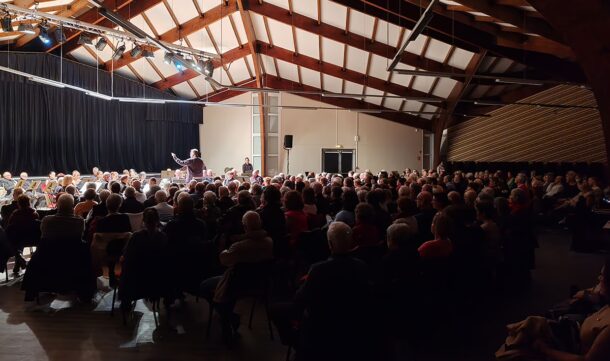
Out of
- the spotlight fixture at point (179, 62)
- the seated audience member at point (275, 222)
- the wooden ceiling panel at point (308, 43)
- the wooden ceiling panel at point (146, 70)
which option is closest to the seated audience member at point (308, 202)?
the seated audience member at point (275, 222)

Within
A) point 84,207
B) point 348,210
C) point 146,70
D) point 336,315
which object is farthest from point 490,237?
point 146,70

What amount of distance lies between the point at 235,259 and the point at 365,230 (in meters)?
1.27

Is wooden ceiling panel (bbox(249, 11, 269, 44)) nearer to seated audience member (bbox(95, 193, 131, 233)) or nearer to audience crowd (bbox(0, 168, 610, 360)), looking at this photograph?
audience crowd (bbox(0, 168, 610, 360))

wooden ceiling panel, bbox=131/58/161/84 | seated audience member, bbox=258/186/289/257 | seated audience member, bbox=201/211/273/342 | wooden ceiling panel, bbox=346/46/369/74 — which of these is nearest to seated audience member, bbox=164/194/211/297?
seated audience member, bbox=201/211/273/342

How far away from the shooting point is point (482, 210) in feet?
17.2

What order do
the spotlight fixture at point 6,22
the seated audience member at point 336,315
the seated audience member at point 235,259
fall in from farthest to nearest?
the spotlight fixture at point 6,22
the seated audience member at point 235,259
the seated audience member at point 336,315

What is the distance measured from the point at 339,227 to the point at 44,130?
550 inches

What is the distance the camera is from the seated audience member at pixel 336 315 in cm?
258

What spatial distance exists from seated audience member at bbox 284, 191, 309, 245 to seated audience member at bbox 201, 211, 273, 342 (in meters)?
1.23

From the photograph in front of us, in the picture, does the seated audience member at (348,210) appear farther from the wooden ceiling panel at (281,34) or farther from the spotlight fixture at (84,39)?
the wooden ceiling panel at (281,34)

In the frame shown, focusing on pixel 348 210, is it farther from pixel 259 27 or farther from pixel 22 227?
pixel 259 27

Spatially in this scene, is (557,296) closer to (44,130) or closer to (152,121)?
(44,130)

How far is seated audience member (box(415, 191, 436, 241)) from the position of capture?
5.18 metres

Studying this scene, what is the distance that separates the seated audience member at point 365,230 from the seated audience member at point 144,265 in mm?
1694
